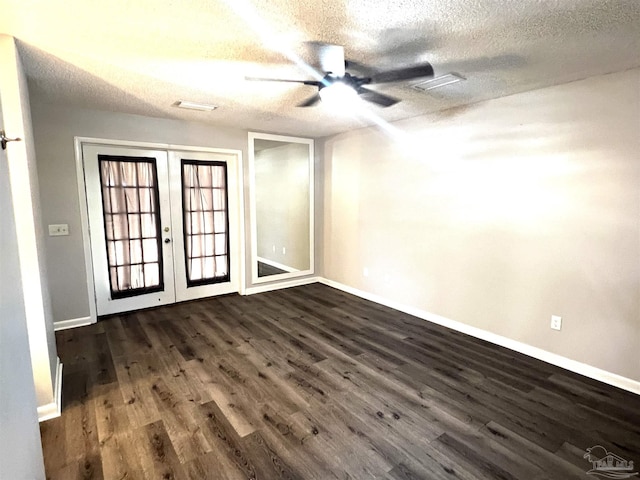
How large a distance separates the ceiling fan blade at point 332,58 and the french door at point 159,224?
2.76 metres

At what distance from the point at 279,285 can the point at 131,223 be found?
238 centimetres

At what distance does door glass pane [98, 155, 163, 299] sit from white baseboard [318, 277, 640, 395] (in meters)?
3.18

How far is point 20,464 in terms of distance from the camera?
1.10 meters

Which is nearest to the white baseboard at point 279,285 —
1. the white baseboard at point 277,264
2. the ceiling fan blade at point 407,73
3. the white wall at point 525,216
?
the white baseboard at point 277,264

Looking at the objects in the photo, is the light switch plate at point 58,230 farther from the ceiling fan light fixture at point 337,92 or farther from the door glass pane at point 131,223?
the ceiling fan light fixture at point 337,92

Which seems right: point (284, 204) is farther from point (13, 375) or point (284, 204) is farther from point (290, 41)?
point (13, 375)

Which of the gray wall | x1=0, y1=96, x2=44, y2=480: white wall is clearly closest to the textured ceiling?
the gray wall

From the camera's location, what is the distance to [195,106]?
363 cm

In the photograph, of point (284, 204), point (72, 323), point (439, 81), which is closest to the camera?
point (439, 81)

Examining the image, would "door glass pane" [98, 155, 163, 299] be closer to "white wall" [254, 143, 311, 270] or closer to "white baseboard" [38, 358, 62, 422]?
"white baseboard" [38, 358, 62, 422]

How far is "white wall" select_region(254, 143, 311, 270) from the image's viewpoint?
5977 millimetres

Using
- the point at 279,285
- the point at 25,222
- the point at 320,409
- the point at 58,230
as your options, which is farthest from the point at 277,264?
the point at 25,222

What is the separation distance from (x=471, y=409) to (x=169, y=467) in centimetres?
205

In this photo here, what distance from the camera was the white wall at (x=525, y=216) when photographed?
8.62 feet
